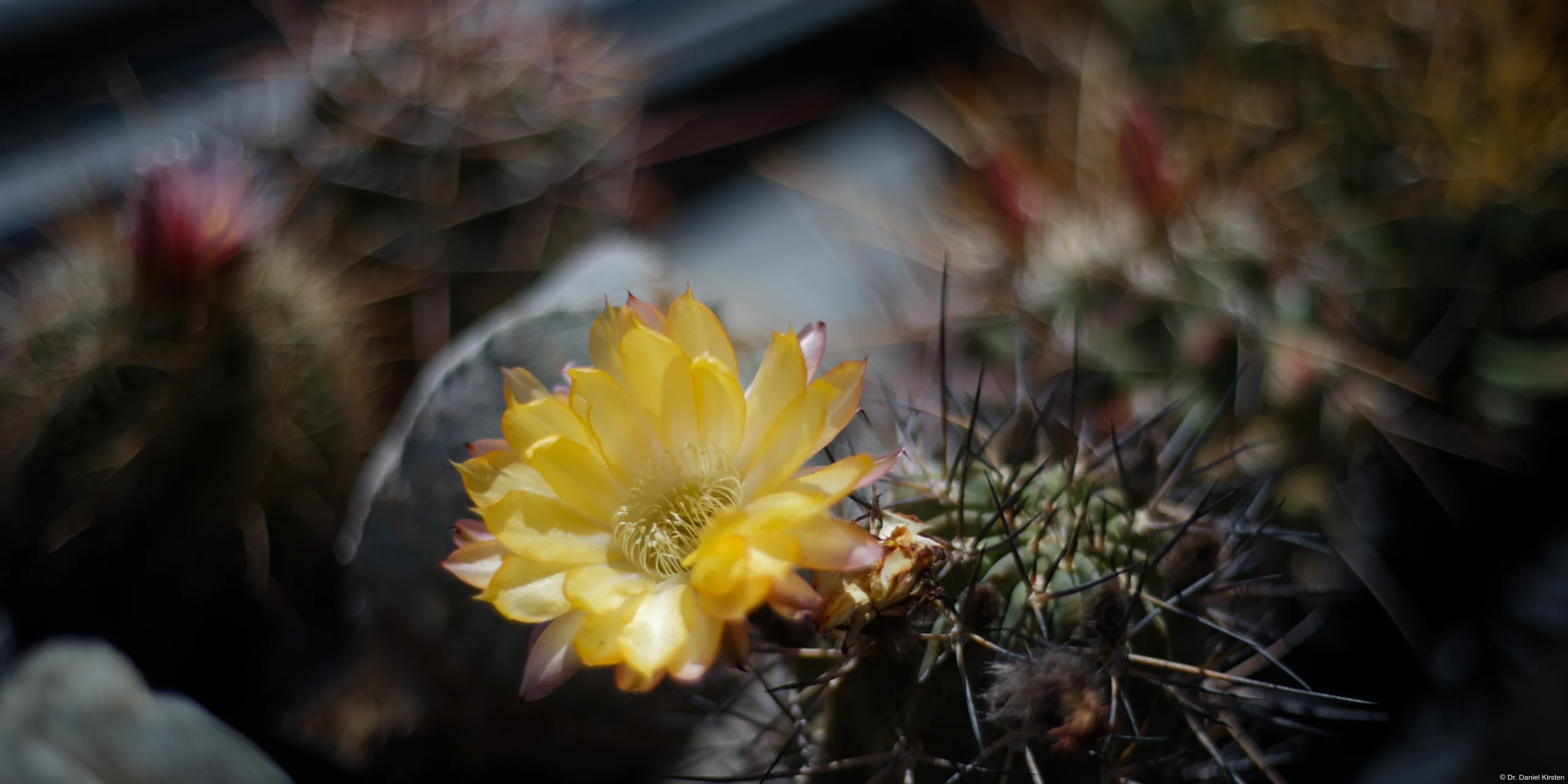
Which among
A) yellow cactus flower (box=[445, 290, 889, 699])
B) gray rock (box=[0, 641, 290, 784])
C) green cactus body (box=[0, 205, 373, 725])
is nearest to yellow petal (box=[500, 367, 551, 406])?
yellow cactus flower (box=[445, 290, 889, 699])

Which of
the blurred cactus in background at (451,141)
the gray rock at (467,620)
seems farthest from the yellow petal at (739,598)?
the blurred cactus in background at (451,141)

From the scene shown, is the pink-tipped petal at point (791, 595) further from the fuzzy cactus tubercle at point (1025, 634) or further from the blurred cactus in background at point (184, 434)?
the blurred cactus in background at point (184, 434)

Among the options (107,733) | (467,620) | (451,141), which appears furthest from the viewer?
(451,141)

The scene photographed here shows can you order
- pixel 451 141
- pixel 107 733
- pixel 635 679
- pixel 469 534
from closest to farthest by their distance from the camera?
pixel 635 679 < pixel 469 534 < pixel 107 733 < pixel 451 141

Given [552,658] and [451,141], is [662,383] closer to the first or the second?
[552,658]

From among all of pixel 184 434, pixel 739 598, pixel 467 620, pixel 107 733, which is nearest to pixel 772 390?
pixel 739 598

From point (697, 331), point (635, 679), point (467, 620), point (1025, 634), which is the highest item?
point (697, 331)

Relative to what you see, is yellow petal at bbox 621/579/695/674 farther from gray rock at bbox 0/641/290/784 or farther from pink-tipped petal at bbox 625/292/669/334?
gray rock at bbox 0/641/290/784
